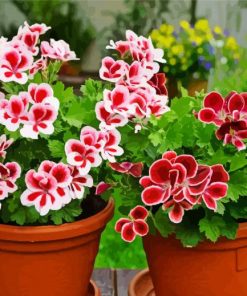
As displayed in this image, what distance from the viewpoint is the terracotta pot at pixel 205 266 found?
1250mm

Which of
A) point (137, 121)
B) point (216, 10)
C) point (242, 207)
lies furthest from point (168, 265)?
point (216, 10)

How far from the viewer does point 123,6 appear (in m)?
5.06

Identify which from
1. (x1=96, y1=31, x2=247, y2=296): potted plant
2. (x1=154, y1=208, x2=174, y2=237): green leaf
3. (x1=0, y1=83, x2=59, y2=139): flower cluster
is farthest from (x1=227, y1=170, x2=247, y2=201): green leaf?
(x1=0, y1=83, x2=59, y2=139): flower cluster

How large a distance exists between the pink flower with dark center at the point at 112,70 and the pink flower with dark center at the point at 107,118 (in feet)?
0.26

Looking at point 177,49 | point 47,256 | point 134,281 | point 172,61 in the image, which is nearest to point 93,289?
point 134,281

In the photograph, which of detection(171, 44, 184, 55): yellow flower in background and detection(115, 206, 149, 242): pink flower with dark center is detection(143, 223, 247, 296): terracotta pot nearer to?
detection(115, 206, 149, 242): pink flower with dark center

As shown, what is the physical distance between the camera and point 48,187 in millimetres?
1192

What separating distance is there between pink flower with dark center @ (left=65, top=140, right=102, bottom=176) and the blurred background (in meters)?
3.19

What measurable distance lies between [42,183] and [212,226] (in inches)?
13.1

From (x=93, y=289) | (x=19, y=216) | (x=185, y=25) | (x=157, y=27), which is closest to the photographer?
(x=19, y=216)

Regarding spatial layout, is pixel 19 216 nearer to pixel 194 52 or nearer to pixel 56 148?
pixel 56 148

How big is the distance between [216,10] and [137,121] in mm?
3860

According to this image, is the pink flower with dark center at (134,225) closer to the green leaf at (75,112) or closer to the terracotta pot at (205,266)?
the terracotta pot at (205,266)

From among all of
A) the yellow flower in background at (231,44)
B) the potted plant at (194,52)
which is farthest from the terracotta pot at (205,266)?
the yellow flower in background at (231,44)
